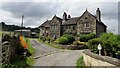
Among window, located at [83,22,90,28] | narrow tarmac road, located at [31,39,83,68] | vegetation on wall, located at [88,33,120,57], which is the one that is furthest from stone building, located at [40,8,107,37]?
vegetation on wall, located at [88,33,120,57]

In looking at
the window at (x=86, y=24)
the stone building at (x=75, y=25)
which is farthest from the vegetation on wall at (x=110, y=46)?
the window at (x=86, y=24)

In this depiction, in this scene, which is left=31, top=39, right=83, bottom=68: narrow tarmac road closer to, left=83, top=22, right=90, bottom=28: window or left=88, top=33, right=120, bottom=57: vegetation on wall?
left=88, top=33, right=120, bottom=57: vegetation on wall

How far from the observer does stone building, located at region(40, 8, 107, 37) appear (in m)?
47.2

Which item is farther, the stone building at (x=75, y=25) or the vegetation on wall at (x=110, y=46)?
the stone building at (x=75, y=25)

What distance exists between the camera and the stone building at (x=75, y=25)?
4722 centimetres

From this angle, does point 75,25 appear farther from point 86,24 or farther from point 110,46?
point 110,46

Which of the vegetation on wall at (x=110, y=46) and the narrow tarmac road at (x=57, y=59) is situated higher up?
the vegetation on wall at (x=110, y=46)

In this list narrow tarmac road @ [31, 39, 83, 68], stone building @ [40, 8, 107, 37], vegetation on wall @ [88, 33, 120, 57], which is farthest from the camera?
stone building @ [40, 8, 107, 37]

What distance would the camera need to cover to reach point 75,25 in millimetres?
50656

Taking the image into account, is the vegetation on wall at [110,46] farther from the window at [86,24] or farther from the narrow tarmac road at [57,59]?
the window at [86,24]

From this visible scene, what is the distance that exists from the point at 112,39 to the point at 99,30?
28.6 m

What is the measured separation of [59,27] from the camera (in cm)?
5347

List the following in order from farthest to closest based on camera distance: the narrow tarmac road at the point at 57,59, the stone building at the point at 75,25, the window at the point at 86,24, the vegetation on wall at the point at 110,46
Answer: the window at the point at 86,24 < the stone building at the point at 75,25 < the vegetation on wall at the point at 110,46 < the narrow tarmac road at the point at 57,59

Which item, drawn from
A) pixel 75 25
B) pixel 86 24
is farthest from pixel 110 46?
pixel 75 25
